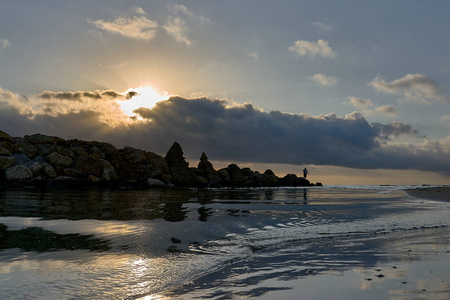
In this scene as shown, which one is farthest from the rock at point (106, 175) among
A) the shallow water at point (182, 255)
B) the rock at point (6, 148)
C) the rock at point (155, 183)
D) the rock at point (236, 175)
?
the shallow water at point (182, 255)

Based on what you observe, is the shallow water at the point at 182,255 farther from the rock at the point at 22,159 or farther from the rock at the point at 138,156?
→ the rock at the point at 138,156

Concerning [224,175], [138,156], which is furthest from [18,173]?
[224,175]

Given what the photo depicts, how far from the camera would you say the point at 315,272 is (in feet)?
19.5

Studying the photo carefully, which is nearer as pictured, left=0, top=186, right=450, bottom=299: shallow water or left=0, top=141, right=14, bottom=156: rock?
left=0, top=186, right=450, bottom=299: shallow water

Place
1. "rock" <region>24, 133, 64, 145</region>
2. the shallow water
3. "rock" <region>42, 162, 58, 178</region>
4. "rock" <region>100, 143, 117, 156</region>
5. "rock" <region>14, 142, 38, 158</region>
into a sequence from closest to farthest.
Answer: the shallow water → "rock" <region>42, 162, 58, 178</region> → "rock" <region>14, 142, 38, 158</region> → "rock" <region>24, 133, 64, 145</region> → "rock" <region>100, 143, 117, 156</region>

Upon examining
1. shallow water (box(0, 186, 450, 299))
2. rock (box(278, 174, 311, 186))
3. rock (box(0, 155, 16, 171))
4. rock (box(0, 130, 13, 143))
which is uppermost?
rock (box(0, 130, 13, 143))

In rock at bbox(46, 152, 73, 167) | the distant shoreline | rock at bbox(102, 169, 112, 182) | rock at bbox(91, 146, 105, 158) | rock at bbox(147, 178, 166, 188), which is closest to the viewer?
the distant shoreline

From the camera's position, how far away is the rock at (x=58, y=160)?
5148cm

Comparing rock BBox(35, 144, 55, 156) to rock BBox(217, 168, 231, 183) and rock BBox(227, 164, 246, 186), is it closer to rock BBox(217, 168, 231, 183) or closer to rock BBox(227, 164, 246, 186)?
rock BBox(217, 168, 231, 183)

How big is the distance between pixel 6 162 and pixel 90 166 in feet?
38.9

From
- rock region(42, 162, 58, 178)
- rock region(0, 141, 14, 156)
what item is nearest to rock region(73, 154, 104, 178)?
rock region(42, 162, 58, 178)

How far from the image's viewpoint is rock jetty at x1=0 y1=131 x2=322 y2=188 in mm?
48219

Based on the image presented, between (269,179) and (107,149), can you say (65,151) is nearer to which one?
(107,149)

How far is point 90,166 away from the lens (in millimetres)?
54969
